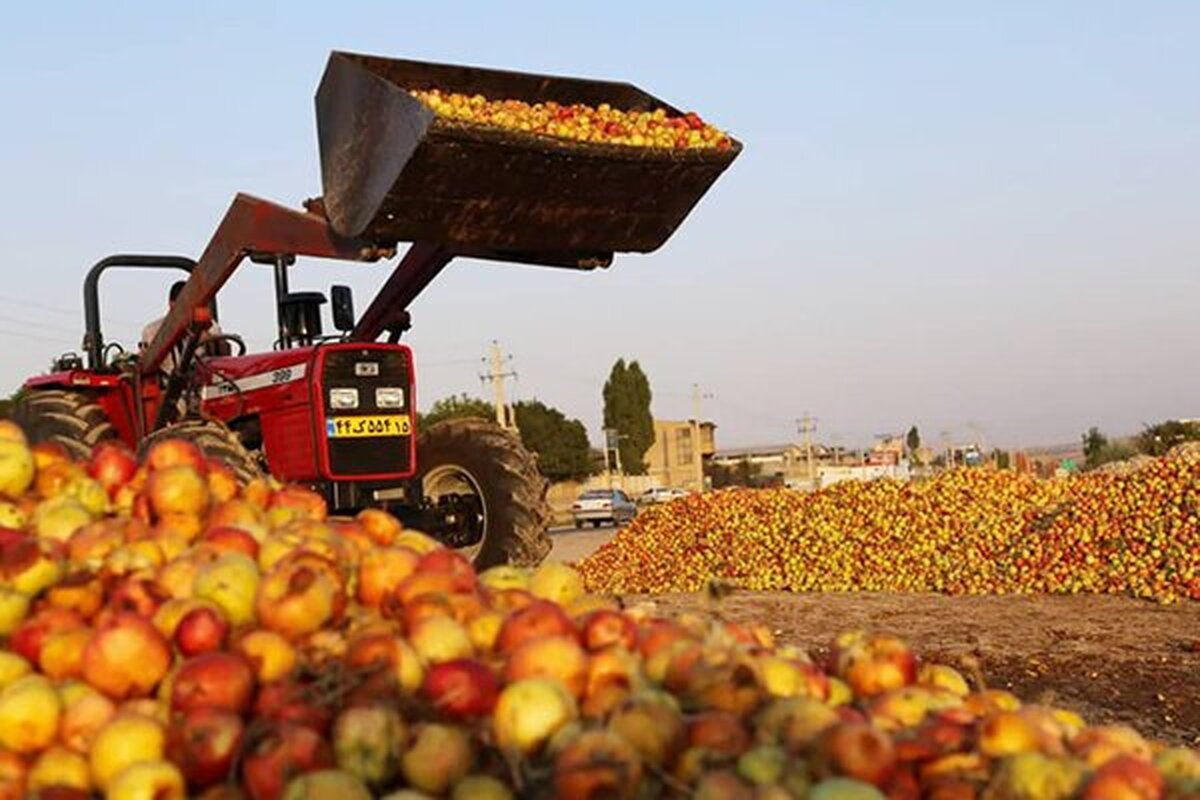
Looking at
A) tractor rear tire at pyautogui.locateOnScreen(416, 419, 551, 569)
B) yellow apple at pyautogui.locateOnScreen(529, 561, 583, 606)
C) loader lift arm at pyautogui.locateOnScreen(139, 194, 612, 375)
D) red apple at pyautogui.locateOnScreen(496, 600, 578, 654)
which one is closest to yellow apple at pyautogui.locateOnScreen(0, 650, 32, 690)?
red apple at pyautogui.locateOnScreen(496, 600, 578, 654)

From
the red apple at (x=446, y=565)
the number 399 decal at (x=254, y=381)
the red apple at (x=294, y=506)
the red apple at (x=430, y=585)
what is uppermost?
the number 399 decal at (x=254, y=381)

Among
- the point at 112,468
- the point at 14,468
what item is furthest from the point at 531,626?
the point at 14,468

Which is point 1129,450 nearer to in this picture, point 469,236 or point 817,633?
point 817,633

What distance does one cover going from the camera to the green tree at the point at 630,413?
8781cm

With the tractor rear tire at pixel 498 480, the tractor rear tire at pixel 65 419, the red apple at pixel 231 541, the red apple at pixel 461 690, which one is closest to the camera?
the red apple at pixel 461 690

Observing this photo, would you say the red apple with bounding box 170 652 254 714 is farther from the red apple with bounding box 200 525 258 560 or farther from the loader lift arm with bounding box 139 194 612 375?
the loader lift arm with bounding box 139 194 612 375

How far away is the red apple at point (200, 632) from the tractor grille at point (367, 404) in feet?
22.8

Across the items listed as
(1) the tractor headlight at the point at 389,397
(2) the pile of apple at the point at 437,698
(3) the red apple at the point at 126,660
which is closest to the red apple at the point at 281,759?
(2) the pile of apple at the point at 437,698

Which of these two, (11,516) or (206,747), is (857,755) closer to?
(206,747)

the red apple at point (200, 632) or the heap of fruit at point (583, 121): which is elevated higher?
the heap of fruit at point (583, 121)

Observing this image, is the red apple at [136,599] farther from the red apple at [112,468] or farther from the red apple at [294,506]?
the red apple at [112,468]

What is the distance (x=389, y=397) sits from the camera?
9586mm

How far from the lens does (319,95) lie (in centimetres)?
834

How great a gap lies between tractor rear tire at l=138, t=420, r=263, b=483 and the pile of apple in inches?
203
